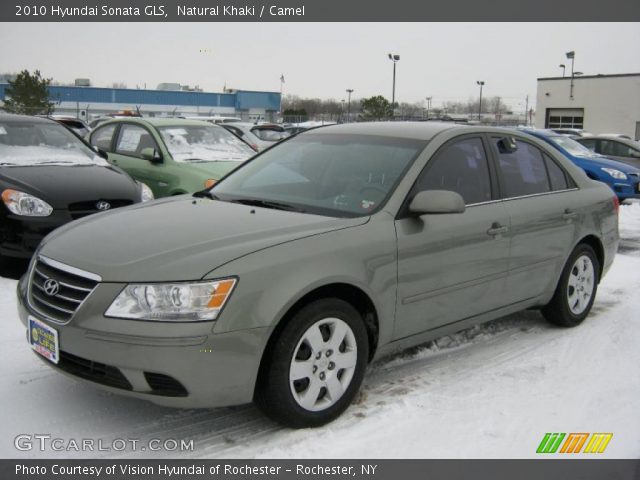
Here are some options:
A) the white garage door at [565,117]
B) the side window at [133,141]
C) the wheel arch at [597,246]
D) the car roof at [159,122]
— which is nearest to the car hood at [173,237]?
the wheel arch at [597,246]

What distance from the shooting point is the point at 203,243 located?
336 cm

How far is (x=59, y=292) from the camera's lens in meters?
3.33

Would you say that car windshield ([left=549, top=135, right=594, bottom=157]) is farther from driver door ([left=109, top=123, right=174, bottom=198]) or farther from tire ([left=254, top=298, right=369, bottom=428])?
tire ([left=254, top=298, right=369, bottom=428])

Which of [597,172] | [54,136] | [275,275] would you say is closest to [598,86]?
[597,172]

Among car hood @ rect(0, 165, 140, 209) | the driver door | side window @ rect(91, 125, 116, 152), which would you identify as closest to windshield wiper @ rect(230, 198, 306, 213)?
car hood @ rect(0, 165, 140, 209)

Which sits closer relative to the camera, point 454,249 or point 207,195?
point 454,249

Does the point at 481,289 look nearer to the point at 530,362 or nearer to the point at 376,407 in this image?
the point at 530,362

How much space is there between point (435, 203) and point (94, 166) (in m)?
4.76

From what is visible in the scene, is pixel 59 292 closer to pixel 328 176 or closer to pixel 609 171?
pixel 328 176

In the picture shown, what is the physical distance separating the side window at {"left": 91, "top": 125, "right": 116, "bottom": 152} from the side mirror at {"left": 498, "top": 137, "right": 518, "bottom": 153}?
21.6 feet

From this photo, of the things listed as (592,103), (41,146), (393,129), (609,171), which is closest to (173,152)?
(41,146)

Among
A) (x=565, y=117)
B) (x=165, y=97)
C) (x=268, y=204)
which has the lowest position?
(x=268, y=204)

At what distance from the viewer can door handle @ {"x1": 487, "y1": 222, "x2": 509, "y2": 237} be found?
4.41 metres
